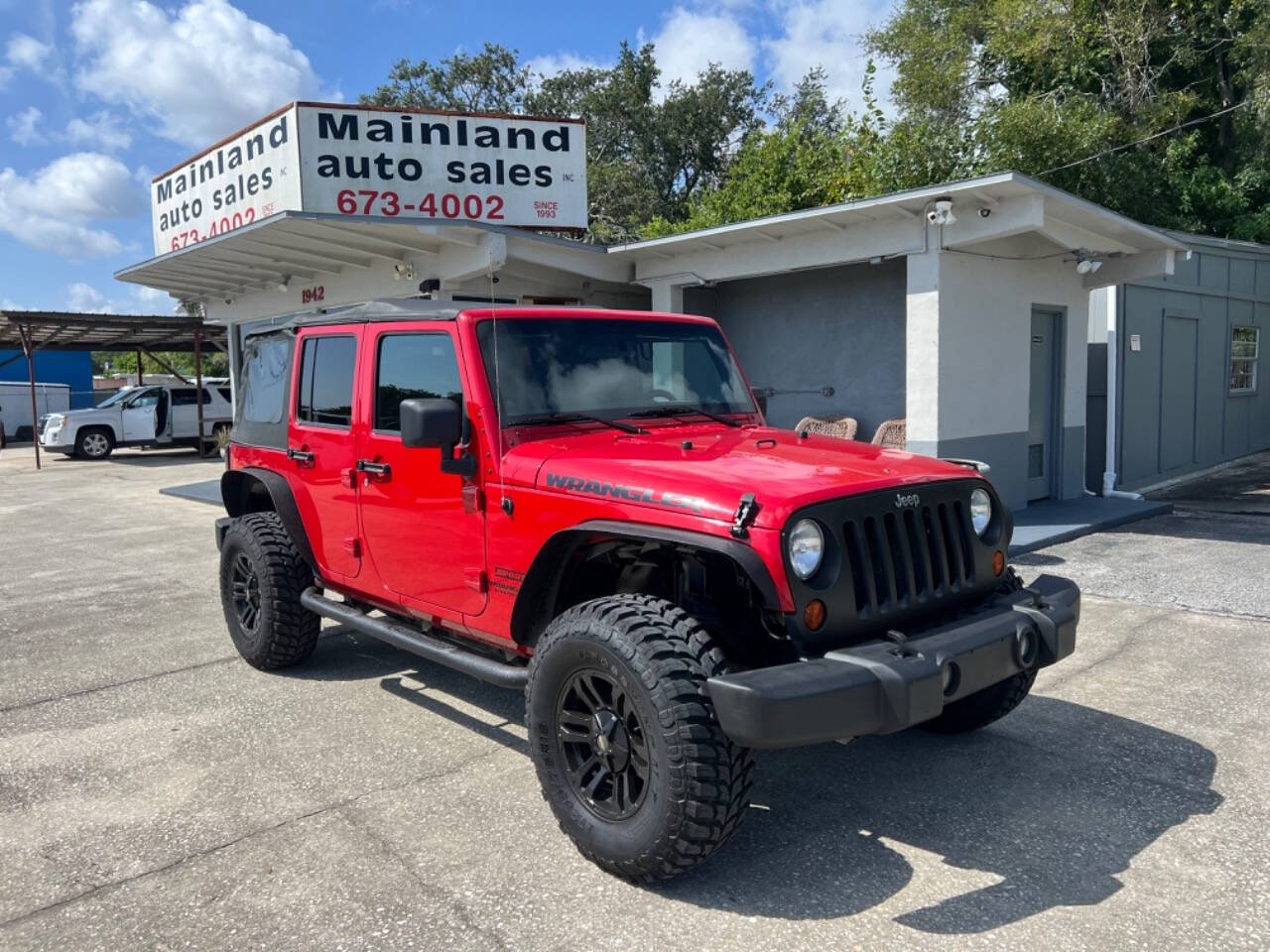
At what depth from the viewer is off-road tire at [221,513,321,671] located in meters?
5.19

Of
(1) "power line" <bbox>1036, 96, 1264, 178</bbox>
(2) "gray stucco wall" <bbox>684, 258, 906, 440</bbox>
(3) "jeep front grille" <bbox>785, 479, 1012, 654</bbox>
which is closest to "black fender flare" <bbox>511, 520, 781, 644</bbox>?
(3) "jeep front grille" <bbox>785, 479, 1012, 654</bbox>

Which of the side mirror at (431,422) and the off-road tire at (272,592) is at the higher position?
the side mirror at (431,422)

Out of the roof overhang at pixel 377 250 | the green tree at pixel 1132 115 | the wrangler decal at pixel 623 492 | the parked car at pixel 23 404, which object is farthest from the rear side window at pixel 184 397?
the wrangler decal at pixel 623 492


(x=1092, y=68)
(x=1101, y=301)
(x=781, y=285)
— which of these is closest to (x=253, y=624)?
(x=781, y=285)

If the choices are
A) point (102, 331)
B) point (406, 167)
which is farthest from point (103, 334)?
point (406, 167)

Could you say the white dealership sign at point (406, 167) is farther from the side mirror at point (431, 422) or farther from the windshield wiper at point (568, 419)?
the side mirror at point (431, 422)

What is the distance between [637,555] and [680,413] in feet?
3.16

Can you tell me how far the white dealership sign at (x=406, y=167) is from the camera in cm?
1266

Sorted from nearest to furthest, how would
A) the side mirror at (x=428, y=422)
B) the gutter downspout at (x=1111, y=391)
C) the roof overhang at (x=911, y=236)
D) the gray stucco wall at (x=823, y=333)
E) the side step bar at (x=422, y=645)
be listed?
1. the side mirror at (x=428, y=422)
2. the side step bar at (x=422, y=645)
3. the roof overhang at (x=911, y=236)
4. the gray stucco wall at (x=823, y=333)
5. the gutter downspout at (x=1111, y=391)

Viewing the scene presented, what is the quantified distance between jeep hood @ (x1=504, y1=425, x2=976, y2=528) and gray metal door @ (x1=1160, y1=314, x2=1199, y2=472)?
10.8 m

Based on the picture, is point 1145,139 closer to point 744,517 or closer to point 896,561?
point 896,561

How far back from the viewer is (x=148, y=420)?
21.6m

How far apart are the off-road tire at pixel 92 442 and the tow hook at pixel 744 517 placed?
2174 centimetres

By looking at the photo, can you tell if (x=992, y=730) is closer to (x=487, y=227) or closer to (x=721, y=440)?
(x=721, y=440)
